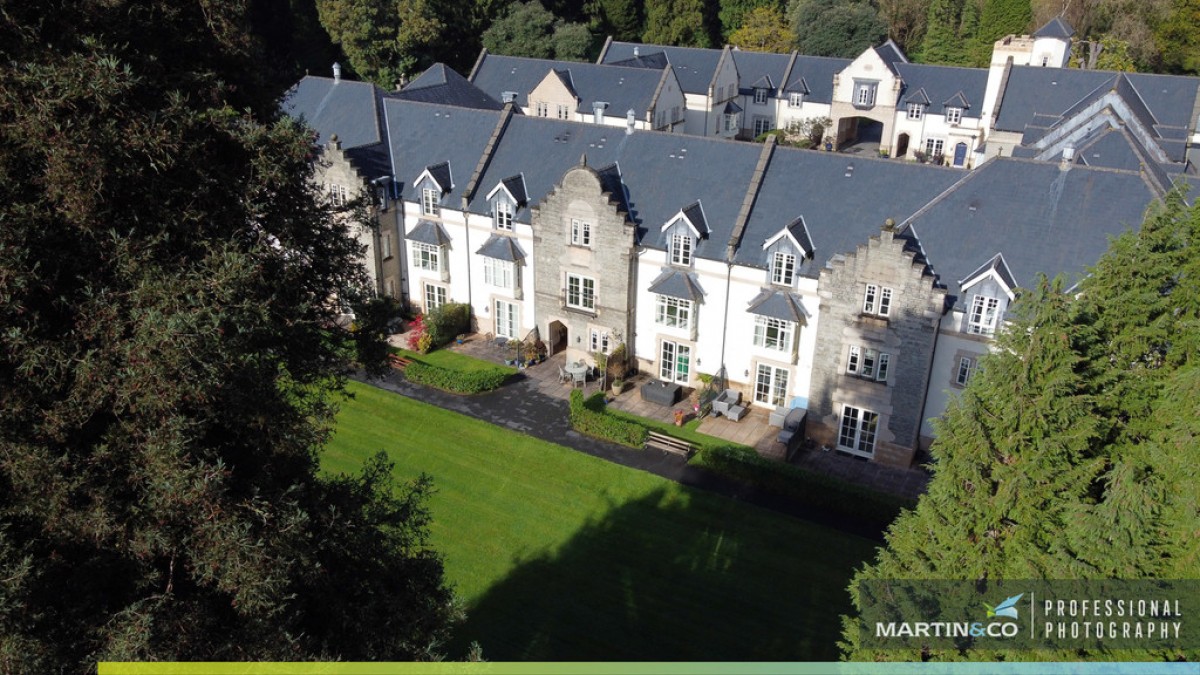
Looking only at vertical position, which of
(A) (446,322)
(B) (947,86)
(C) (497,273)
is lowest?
(A) (446,322)

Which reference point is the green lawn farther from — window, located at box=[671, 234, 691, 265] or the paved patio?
window, located at box=[671, 234, 691, 265]

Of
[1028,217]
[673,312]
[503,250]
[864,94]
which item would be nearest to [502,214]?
[503,250]

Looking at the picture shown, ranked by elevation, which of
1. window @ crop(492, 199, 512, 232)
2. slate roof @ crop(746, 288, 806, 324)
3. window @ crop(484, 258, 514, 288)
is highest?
window @ crop(492, 199, 512, 232)

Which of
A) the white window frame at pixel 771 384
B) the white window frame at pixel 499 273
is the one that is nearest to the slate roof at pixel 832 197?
the white window frame at pixel 771 384

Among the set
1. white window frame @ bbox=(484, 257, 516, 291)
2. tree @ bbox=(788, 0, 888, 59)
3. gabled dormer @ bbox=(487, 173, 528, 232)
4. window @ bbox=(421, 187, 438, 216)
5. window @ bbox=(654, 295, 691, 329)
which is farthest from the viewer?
tree @ bbox=(788, 0, 888, 59)

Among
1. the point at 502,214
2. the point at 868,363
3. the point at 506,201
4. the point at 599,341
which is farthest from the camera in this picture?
the point at 502,214

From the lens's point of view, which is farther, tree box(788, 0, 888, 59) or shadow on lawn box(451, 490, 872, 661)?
tree box(788, 0, 888, 59)

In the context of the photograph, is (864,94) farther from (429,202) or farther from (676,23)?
(429,202)

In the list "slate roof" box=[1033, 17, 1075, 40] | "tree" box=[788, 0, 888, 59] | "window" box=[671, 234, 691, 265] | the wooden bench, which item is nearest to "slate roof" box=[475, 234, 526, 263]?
"window" box=[671, 234, 691, 265]
